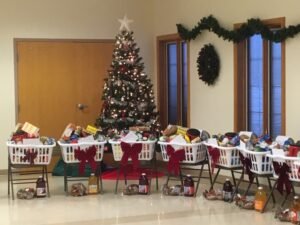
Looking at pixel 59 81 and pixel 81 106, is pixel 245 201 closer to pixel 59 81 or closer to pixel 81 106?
pixel 81 106

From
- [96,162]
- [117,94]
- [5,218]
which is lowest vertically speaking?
[5,218]

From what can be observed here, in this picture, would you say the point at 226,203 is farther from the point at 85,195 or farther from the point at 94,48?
the point at 94,48

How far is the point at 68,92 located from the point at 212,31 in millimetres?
2472

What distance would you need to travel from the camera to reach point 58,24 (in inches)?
364

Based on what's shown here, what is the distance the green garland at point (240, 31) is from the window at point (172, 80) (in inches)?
20.9

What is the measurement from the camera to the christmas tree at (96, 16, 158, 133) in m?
8.82

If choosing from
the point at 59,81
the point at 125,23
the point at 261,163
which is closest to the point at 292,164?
the point at 261,163

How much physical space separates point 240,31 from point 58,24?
9.77ft

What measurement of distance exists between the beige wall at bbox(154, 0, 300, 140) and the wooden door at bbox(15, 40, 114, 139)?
1.19 meters

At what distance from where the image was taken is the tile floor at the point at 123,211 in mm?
6020

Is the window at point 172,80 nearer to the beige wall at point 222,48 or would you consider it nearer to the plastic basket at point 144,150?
the beige wall at point 222,48

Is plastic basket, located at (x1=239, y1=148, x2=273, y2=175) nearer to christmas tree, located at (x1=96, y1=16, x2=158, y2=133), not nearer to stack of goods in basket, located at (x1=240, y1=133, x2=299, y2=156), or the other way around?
stack of goods in basket, located at (x1=240, y1=133, x2=299, y2=156)

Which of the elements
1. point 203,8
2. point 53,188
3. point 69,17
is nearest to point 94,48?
point 69,17

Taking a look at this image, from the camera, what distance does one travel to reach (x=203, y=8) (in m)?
8.56
